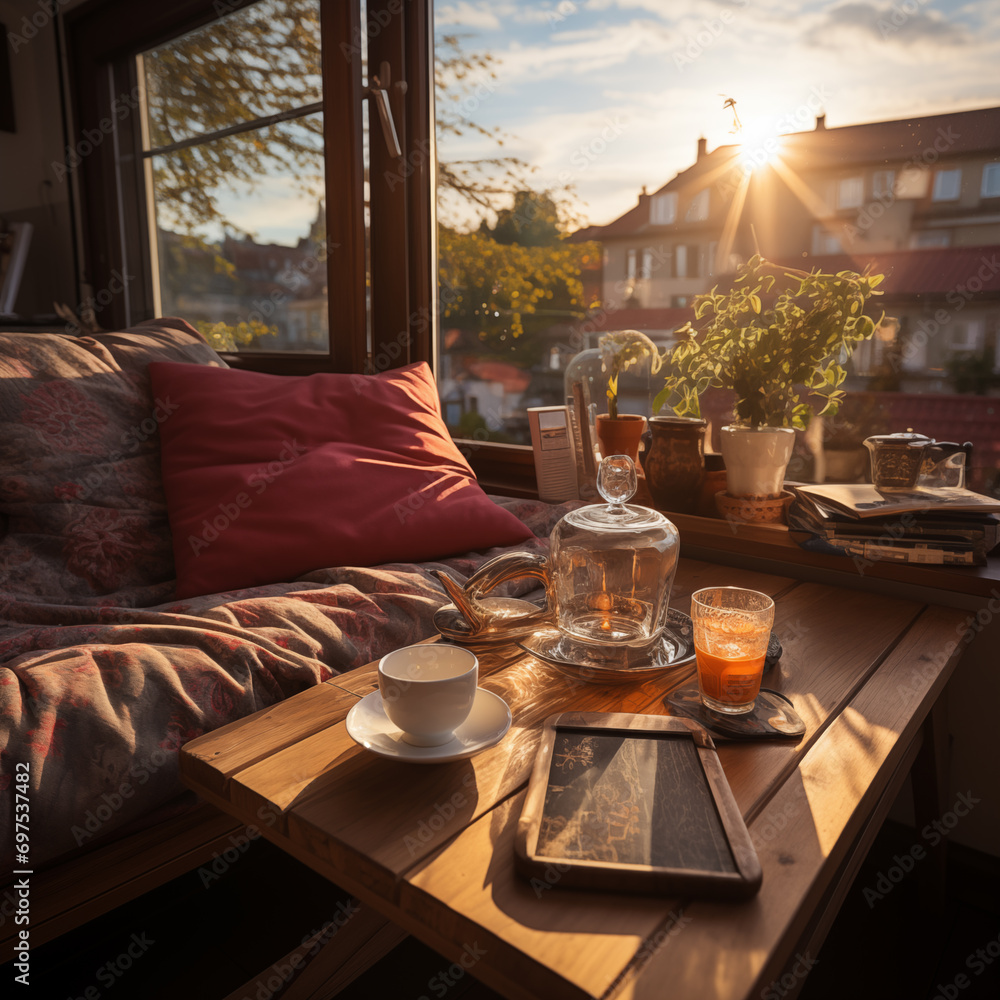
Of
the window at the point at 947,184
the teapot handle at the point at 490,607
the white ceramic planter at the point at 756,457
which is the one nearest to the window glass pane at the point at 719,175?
the window at the point at 947,184

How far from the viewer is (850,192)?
147 centimetres

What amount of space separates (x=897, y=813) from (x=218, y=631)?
1291 millimetres

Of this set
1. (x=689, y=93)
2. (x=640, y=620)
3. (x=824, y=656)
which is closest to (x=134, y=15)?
(x=689, y=93)

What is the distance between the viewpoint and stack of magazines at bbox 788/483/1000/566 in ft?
3.73

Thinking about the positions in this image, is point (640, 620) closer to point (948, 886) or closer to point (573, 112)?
→ point (948, 886)

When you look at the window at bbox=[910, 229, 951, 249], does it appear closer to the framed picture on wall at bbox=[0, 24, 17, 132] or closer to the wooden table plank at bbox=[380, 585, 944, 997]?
the wooden table plank at bbox=[380, 585, 944, 997]

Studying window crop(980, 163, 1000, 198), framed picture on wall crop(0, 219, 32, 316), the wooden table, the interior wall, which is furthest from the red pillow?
the interior wall

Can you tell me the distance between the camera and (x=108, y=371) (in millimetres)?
1365

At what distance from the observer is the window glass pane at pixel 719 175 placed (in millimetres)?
1360

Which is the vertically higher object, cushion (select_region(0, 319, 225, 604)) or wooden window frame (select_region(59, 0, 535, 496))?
wooden window frame (select_region(59, 0, 535, 496))

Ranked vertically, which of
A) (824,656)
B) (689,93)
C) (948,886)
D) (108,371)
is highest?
(689,93)

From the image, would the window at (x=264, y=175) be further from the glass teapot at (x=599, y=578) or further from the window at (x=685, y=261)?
the glass teapot at (x=599, y=578)

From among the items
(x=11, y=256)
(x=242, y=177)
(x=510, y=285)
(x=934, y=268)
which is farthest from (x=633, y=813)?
(x=11, y=256)

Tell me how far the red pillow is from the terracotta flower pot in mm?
302
